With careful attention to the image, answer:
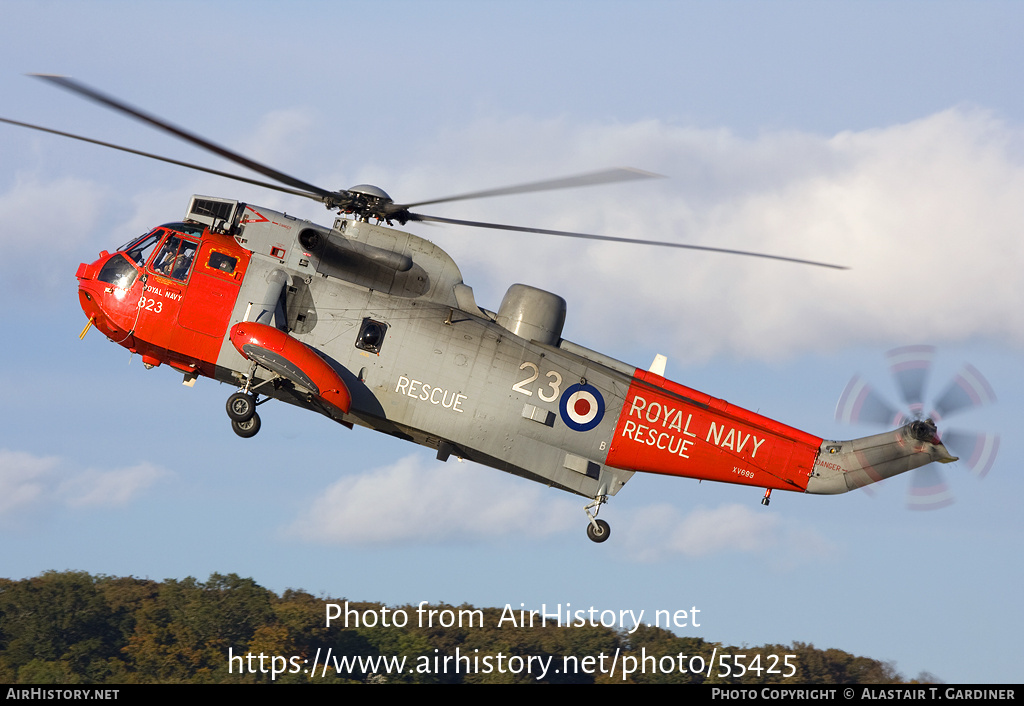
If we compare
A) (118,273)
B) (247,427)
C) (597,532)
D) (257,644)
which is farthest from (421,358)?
(257,644)

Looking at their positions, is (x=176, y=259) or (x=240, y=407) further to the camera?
(x=176, y=259)

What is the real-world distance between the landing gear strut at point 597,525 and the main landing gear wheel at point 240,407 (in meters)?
8.64

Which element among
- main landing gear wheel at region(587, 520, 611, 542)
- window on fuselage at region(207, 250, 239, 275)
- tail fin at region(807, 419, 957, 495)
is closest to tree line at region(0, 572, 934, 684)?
main landing gear wheel at region(587, 520, 611, 542)

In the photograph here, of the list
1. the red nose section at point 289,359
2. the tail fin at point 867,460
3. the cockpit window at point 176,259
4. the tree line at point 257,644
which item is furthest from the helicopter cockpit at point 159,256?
the tree line at point 257,644

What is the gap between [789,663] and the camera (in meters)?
61.9

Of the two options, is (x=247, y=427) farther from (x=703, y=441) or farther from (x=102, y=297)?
(x=703, y=441)

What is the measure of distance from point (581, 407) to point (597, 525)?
10.2ft

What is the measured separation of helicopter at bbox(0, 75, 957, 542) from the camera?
26.6m

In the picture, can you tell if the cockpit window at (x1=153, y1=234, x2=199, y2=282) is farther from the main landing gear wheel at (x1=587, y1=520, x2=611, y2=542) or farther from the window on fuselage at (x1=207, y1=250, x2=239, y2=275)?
the main landing gear wheel at (x1=587, y1=520, x2=611, y2=542)

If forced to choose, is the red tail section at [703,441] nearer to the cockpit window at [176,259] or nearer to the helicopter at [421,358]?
the helicopter at [421,358]

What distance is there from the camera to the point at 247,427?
26781 millimetres

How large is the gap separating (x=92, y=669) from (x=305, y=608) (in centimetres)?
1183
